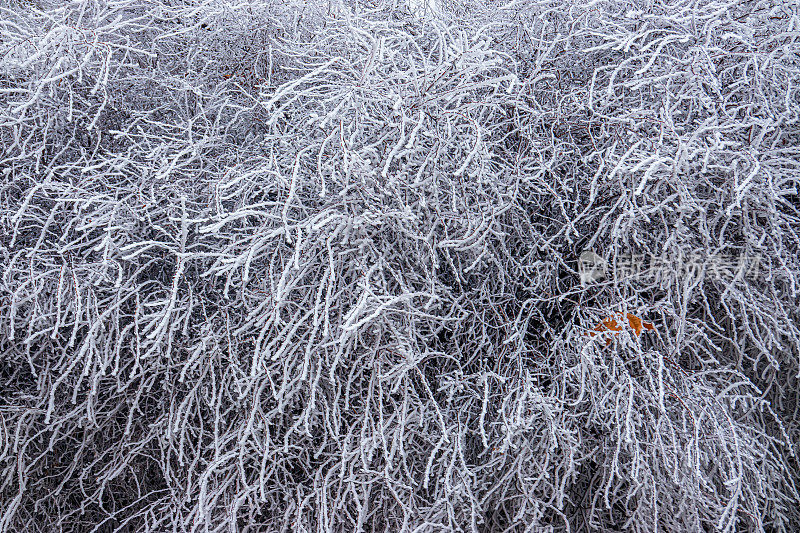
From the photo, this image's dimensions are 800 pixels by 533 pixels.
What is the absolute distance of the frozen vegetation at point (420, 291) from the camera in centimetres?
103

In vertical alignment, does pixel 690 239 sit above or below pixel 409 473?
above

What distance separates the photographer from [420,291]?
41.8 inches

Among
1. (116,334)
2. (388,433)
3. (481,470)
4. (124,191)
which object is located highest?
(124,191)

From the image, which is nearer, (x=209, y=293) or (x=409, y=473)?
(x=409, y=473)

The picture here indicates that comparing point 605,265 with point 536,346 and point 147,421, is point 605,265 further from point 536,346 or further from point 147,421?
point 147,421

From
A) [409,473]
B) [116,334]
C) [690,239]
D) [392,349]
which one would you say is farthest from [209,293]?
[690,239]

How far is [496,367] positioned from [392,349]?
0.20 metres

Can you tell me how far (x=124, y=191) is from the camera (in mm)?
1156

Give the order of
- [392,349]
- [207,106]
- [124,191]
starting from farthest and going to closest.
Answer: [207,106] < [124,191] < [392,349]

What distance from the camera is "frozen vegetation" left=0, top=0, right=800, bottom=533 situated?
103cm

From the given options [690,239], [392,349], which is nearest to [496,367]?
[392,349]

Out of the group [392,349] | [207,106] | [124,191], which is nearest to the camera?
[392,349]

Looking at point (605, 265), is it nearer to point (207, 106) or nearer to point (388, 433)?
point (388, 433)

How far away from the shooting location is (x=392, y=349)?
41.1 inches
